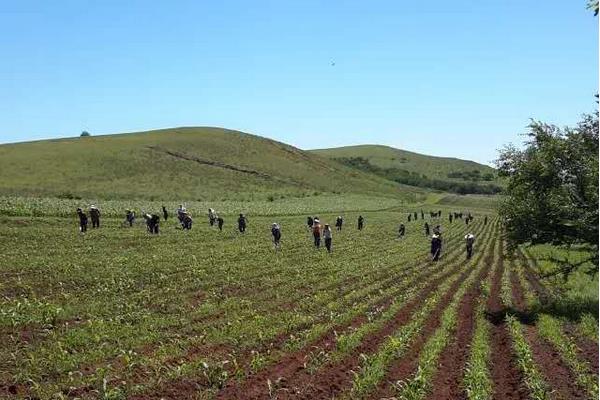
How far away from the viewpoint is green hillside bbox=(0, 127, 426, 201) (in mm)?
88688

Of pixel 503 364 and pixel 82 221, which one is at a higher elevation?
pixel 82 221

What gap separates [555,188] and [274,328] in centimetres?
1314

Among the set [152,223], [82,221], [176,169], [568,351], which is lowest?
[568,351]

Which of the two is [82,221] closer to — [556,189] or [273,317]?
[273,317]

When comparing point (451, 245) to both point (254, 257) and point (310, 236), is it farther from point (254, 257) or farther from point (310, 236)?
point (254, 257)

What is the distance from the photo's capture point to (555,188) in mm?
23562

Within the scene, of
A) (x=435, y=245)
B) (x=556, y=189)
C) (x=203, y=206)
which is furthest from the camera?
(x=203, y=206)

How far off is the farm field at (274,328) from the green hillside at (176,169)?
47.7 metres

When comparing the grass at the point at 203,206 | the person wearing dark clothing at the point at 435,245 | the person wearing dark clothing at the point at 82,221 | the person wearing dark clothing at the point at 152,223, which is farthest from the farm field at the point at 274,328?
the grass at the point at 203,206

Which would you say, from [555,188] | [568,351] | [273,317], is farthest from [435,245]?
[568,351]

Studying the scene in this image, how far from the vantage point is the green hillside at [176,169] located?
88688mm

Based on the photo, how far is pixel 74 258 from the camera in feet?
90.7

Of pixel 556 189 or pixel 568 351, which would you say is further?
pixel 556 189

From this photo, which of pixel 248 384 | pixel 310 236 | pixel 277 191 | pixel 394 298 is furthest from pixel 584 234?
pixel 277 191
